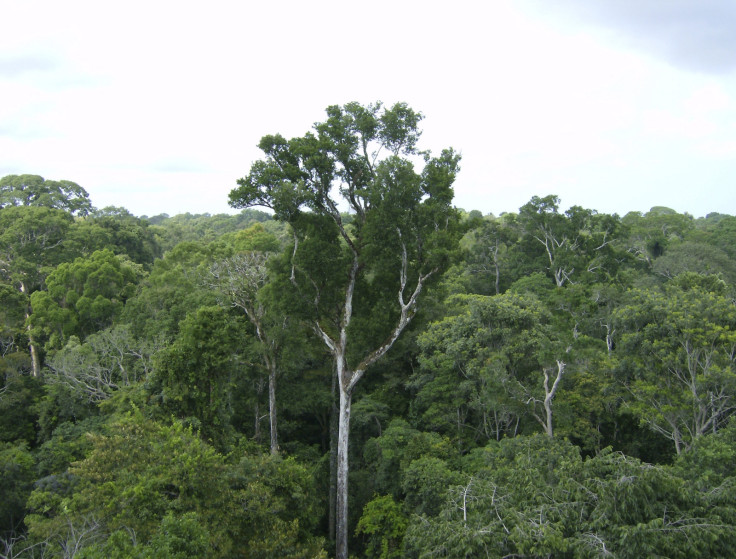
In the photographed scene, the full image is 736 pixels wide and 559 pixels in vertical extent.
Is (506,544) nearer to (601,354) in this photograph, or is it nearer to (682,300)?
(682,300)

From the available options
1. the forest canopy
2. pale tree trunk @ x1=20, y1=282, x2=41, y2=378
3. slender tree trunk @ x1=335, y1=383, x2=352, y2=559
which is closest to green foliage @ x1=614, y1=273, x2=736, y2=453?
the forest canopy

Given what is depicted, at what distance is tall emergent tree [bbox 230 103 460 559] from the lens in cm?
1074

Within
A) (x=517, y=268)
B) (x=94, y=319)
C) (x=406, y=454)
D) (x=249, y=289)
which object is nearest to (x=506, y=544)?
(x=406, y=454)

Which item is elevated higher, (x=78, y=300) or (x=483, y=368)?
(x=78, y=300)

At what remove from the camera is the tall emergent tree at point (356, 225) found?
10742 millimetres

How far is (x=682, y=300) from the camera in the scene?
10.9 m

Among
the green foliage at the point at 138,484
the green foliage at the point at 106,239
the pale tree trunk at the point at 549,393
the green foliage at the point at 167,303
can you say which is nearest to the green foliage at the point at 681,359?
the pale tree trunk at the point at 549,393

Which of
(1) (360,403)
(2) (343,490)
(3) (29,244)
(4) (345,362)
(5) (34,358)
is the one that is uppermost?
(3) (29,244)

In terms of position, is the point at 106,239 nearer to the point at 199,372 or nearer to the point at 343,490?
the point at 199,372

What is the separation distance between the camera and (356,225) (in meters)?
12.3

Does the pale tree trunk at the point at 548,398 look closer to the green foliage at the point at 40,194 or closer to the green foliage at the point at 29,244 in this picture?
the green foliage at the point at 29,244

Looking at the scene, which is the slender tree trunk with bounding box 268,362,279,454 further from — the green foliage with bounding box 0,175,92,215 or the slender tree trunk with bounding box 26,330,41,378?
the green foliage with bounding box 0,175,92,215

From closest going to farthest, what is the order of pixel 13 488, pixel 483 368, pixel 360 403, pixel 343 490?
pixel 343 490
pixel 13 488
pixel 483 368
pixel 360 403

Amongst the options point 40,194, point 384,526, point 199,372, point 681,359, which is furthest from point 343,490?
point 40,194
